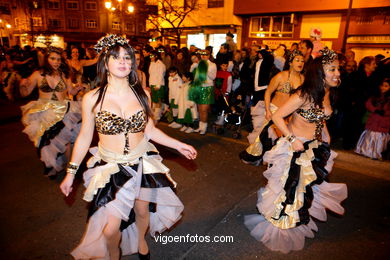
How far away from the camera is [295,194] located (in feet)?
9.98

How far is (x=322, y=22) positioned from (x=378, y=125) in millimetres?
13084

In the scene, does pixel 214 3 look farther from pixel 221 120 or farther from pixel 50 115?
pixel 50 115

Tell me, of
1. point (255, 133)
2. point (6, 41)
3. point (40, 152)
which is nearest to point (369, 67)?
point (255, 133)

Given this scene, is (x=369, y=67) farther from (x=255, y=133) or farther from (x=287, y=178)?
(x=287, y=178)

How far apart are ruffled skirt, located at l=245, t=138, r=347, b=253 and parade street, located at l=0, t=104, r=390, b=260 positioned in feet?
0.53

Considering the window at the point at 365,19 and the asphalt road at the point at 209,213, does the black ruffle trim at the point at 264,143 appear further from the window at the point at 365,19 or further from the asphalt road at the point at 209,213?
the window at the point at 365,19

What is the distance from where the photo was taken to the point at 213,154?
19.4ft

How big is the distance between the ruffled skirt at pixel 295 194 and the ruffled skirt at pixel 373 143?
130 inches

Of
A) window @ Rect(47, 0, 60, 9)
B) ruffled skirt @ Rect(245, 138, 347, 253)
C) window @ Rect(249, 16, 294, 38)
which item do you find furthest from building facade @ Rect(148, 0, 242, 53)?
window @ Rect(47, 0, 60, 9)

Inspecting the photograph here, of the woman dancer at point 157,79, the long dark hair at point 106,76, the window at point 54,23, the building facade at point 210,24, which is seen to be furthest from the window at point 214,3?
the window at point 54,23

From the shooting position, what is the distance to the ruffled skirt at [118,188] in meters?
2.33

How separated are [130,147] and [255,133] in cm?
313

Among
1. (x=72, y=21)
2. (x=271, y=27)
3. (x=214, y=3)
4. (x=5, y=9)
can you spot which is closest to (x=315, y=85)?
(x=271, y=27)

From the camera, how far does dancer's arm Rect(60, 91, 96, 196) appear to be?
235 centimetres
